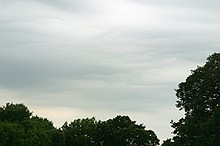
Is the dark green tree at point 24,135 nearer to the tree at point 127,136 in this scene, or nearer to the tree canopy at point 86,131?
the tree canopy at point 86,131

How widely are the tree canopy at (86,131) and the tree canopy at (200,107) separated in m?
49.5

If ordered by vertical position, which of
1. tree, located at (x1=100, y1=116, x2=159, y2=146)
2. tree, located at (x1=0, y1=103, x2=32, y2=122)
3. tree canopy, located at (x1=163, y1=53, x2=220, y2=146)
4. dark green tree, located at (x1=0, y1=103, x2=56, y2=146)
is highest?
tree, located at (x1=0, y1=103, x2=32, y2=122)

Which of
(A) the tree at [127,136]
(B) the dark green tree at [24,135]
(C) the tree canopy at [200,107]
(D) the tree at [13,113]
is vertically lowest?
(C) the tree canopy at [200,107]

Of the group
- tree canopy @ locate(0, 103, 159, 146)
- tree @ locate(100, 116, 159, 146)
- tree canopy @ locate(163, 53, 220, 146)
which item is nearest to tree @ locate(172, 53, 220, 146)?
tree canopy @ locate(163, 53, 220, 146)

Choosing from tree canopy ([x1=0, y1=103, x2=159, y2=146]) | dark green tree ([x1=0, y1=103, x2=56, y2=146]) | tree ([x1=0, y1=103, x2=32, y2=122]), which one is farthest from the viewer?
tree ([x1=0, y1=103, x2=32, y2=122])

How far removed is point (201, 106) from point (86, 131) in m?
69.2

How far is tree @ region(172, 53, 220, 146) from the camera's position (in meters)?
50.6

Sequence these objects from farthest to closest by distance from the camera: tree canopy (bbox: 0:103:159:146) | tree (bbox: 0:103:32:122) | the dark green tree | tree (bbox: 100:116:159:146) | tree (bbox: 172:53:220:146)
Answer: tree (bbox: 0:103:32:122) < tree (bbox: 100:116:159:146) < tree canopy (bbox: 0:103:159:146) < the dark green tree < tree (bbox: 172:53:220:146)

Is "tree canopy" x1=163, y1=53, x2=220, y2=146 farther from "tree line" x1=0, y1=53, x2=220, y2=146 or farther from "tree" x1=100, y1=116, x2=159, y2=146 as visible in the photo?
"tree" x1=100, y1=116, x2=159, y2=146

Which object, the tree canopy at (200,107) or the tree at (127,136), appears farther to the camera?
the tree at (127,136)

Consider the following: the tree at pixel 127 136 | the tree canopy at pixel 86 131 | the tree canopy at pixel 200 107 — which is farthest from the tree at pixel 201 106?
the tree at pixel 127 136

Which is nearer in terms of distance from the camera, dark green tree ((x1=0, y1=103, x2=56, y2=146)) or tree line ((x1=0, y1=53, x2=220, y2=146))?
tree line ((x1=0, y1=53, x2=220, y2=146))

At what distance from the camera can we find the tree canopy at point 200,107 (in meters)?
50.6

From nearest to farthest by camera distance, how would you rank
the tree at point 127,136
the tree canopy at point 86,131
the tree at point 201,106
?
the tree at point 201,106, the tree canopy at point 86,131, the tree at point 127,136
